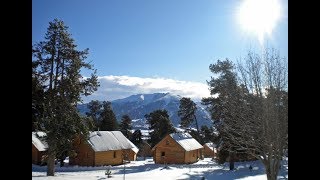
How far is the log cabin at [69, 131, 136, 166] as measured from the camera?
141 ft

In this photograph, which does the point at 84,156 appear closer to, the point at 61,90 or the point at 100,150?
the point at 100,150

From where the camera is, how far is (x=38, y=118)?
29.0 meters

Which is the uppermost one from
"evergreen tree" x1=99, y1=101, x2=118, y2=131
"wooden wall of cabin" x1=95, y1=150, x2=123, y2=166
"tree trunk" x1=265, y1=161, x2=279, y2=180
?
"evergreen tree" x1=99, y1=101, x2=118, y2=131

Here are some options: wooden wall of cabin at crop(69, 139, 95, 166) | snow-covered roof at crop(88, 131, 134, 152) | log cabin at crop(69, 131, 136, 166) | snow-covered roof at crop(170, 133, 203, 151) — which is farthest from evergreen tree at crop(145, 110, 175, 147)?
wooden wall of cabin at crop(69, 139, 95, 166)

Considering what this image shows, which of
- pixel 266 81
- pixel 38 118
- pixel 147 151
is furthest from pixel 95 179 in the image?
pixel 147 151

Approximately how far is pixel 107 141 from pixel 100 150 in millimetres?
2867

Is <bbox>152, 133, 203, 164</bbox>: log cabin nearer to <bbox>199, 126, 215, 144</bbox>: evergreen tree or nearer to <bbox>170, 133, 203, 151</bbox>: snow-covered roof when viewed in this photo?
<bbox>170, 133, 203, 151</bbox>: snow-covered roof

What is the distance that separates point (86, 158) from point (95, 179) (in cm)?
1629

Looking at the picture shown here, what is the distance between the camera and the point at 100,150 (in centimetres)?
4338

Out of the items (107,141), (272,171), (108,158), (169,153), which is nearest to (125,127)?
(169,153)
